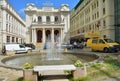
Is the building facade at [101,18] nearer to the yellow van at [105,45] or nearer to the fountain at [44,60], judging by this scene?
the yellow van at [105,45]

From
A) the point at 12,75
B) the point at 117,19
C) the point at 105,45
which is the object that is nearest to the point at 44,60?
the point at 12,75

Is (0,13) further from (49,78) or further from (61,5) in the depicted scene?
(49,78)

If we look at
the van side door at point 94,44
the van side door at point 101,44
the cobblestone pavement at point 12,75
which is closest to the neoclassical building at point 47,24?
the van side door at point 94,44

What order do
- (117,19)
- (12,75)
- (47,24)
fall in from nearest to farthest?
(12,75) → (117,19) → (47,24)

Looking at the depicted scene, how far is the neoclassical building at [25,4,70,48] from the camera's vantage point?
5799 centimetres

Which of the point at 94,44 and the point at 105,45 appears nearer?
the point at 105,45

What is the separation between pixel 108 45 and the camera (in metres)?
24.9

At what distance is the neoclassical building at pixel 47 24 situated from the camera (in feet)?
190

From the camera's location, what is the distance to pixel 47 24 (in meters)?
57.8

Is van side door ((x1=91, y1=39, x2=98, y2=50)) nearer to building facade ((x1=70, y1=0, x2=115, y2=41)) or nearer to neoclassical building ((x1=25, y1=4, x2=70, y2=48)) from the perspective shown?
building facade ((x1=70, y1=0, x2=115, y2=41))

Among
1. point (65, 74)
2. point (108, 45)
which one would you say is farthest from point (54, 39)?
point (65, 74)

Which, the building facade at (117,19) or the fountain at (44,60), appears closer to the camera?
the fountain at (44,60)

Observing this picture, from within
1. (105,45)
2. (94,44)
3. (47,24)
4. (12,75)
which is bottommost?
(12,75)

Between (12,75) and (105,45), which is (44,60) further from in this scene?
(105,45)
